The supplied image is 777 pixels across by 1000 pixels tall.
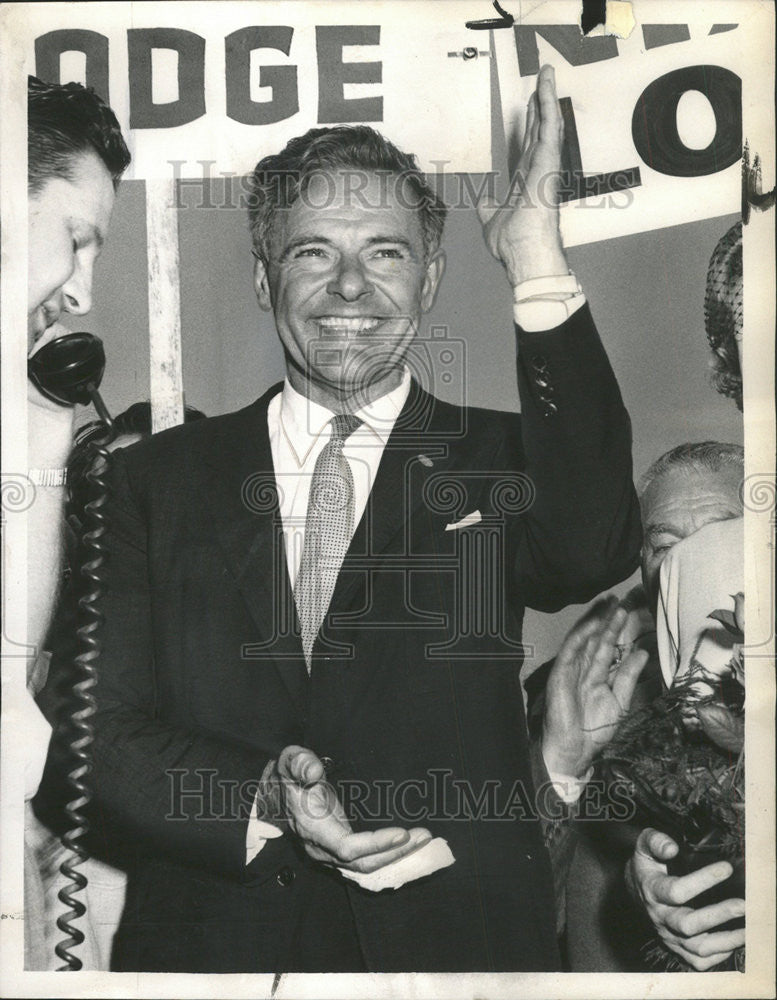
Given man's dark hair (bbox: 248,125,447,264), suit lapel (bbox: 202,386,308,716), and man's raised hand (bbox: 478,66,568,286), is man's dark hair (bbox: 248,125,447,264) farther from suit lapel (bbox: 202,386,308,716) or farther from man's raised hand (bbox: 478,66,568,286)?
suit lapel (bbox: 202,386,308,716)

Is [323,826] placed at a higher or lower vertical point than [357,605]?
lower

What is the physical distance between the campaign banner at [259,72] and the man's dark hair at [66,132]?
0.02 metres

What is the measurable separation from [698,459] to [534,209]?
0.53 metres

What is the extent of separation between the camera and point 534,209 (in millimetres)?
1972

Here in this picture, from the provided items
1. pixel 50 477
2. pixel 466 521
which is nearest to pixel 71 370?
pixel 50 477

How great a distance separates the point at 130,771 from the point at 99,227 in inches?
38.1

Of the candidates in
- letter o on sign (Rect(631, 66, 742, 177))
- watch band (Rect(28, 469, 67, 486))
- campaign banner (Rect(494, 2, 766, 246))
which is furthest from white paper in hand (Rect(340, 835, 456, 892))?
letter o on sign (Rect(631, 66, 742, 177))

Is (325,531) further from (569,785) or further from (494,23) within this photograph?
(494,23)

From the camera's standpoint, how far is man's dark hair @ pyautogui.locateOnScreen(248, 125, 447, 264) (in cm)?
198

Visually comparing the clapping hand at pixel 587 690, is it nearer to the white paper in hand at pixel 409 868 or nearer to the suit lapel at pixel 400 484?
the white paper in hand at pixel 409 868

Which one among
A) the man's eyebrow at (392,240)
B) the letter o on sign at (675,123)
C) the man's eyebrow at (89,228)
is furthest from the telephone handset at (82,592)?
the letter o on sign at (675,123)

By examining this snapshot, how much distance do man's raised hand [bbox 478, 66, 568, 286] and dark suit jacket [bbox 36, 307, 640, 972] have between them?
14 cm

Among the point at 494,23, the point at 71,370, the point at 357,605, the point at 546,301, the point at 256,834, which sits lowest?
the point at 256,834

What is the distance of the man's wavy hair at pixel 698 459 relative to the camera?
196 centimetres
